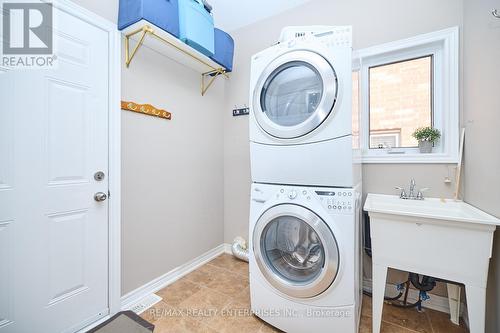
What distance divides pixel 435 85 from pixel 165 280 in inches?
110

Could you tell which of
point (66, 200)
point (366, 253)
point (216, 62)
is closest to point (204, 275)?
point (66, 200)

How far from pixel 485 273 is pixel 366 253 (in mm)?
810

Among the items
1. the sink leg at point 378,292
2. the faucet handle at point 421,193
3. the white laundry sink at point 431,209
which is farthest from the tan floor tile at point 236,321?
the faucet handle at point 421,193

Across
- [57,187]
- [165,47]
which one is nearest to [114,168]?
[57,187]

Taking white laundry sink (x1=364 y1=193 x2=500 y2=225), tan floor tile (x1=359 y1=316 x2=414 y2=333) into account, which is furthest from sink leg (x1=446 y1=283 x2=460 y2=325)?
white laundry sink (x1=364 y1=193 x2=500 y2=225)

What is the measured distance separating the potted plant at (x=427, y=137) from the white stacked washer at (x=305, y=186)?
0.79 metres

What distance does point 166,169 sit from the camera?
1.93 m

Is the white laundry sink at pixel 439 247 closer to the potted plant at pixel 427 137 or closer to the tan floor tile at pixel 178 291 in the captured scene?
the potted plant at pixel 427 137

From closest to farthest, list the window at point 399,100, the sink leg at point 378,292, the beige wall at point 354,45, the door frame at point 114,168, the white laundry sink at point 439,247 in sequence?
the white laundry sink at point 439,247, the sink leg at point 378,292, the door frame at point 114,168, the beige wall at point 354,45, the window at point 399,100

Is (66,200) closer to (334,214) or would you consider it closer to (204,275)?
(204,275)

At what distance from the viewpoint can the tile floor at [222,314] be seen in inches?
56.0

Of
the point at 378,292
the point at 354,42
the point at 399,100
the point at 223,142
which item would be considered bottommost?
the point at 378,292

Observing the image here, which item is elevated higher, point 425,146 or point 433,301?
point 425,146

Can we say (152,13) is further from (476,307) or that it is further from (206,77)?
(476,307)
